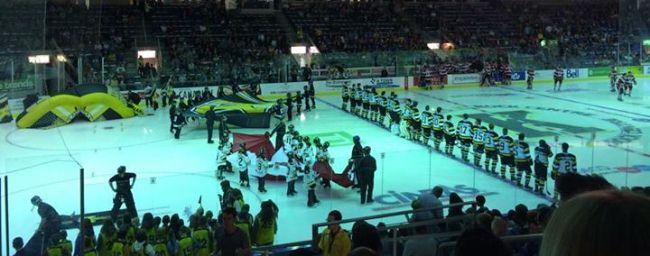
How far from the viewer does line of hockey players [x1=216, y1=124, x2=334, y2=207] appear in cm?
1064

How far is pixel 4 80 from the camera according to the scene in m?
20.2

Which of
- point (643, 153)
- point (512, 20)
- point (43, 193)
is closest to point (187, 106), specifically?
point (43, 193)

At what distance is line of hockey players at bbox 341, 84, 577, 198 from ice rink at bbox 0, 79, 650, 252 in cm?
30

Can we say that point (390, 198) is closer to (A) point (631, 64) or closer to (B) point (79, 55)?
(B) point (79, 55)

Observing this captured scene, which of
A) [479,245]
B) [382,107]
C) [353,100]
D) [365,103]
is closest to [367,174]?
[479,245]

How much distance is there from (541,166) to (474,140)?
2.16m

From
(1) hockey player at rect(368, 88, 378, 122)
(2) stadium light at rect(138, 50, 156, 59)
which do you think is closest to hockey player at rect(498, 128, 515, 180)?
(1) hockey player at rect(368, 88, 378, 122)

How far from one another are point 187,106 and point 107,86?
5.75 meters

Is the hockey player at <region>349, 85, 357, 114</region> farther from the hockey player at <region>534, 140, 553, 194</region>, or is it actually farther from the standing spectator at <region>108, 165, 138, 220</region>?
the standing spectator at <region>108, 165, 138, 220</region>

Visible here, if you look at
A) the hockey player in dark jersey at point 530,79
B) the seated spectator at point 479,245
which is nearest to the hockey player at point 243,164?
the seated spectator at point 479,245

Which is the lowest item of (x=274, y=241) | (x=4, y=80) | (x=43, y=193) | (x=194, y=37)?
(x=274, y=241)

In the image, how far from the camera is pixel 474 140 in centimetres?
1315

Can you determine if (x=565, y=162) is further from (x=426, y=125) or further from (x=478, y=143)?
(x=426, y=125)

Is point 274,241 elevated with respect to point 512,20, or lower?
lower
